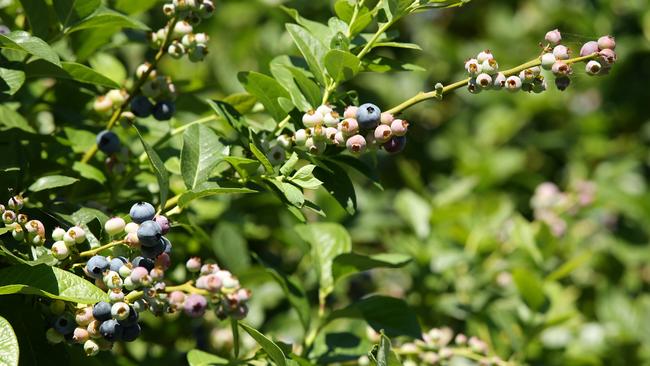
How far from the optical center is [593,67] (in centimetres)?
123

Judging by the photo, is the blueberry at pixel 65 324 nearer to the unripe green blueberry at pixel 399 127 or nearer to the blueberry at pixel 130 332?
the blueberry at pixel 130 332

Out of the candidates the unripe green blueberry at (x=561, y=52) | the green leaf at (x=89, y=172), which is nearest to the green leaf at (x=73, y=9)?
the green leaf at (x=89, y=172)

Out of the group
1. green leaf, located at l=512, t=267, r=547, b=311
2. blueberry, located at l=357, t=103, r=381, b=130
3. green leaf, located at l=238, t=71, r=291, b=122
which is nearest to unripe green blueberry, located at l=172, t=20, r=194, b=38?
green leaf, located at l=238, t=71, r=291, b=122

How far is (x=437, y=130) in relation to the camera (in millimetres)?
3699

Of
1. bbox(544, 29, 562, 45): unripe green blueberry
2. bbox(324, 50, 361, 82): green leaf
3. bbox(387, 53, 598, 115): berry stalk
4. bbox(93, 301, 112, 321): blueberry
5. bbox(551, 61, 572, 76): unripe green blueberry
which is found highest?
bbox(544, 29, 562, 45): unripe green blueberry

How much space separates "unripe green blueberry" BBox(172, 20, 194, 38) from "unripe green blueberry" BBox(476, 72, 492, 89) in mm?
517

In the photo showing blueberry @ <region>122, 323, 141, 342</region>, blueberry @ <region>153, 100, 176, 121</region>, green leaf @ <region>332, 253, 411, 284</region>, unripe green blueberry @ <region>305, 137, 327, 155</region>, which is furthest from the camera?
green leaf @ <region>332, 253, 411, 284</region>

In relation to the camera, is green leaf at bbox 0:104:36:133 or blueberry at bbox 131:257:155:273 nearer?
blueberry at bbox 131:257:155:273

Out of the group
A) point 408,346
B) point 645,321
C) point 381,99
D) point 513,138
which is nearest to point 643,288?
point 645,321

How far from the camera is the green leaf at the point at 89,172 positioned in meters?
1.48

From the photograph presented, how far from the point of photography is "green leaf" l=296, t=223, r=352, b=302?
5.74ft

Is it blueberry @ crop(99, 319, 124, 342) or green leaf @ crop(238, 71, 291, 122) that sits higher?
green leaf @ crop(238, 71, 291, 122)

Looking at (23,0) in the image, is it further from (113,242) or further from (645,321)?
(645,321)

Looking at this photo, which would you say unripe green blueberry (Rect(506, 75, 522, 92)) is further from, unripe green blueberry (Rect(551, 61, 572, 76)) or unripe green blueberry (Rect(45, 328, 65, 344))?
unripe green blueberry (Rect(45, 328, 65, 344))
